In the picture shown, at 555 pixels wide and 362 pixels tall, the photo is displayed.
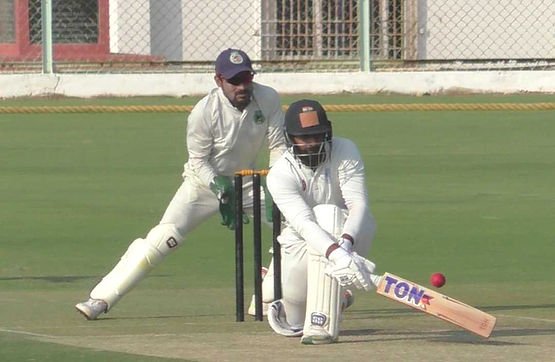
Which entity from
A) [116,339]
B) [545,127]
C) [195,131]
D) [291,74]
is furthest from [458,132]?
[116,339]

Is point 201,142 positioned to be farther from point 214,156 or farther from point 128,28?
point 128,28

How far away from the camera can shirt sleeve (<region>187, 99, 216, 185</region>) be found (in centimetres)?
943

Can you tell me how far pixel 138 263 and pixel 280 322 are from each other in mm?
1234

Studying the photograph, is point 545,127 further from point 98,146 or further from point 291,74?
point 98,146

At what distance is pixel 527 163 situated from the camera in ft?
52.7

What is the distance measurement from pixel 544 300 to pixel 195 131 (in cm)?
230

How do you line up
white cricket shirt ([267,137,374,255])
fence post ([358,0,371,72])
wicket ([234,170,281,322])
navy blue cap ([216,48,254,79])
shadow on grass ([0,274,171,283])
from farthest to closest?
fence post ([358,0,371,72]), shadow on grass ([0,274,171,283]), navy blue cap ([216,48,254,79]), wicket ([234,170,281,322]), white cricket shirt ([267,137,374,255])

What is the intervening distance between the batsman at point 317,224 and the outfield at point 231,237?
0.66ft

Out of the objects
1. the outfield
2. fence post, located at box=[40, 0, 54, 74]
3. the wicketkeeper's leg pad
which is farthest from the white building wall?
the wicketkeeper's leg pad

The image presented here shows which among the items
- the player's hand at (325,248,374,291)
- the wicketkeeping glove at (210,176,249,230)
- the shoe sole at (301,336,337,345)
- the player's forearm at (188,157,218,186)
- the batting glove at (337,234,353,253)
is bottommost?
the shoe sole at (301,336,337,345)

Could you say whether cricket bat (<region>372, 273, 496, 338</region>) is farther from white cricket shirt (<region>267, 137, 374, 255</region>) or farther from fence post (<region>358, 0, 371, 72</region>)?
fence post (<region>358, 0, 371, 72</region>)

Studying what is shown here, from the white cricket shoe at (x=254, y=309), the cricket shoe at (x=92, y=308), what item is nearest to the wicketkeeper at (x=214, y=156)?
the cricket shoe at (x=92, y=308)

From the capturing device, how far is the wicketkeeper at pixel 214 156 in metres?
9.30

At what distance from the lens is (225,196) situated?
9.23 meters
